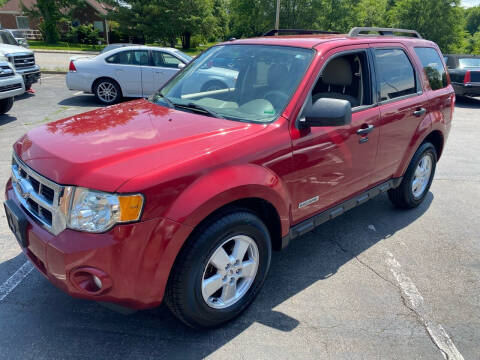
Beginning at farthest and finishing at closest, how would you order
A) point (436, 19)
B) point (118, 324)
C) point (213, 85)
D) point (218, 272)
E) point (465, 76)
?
point (436, 19) → point (465, 76) → point (213, 85) → point (118, 324) → point (218, 272)

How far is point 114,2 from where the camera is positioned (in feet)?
127

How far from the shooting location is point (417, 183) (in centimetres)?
484

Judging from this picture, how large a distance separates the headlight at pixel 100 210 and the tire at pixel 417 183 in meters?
3.40

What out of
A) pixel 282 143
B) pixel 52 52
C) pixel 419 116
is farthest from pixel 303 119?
pixel 52 52

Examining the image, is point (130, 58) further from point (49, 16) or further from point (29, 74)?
point (49, 16)

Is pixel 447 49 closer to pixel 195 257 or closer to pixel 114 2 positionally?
pixel 114 2

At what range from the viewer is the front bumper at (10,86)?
805cm

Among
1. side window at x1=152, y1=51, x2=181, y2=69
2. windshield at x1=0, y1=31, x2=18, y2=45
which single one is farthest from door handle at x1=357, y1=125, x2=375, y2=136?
windshield at x1=0, y1=31, x2=18, y2=45

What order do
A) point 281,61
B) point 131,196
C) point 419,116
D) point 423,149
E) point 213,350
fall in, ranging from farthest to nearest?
point 423,149, point 419,116, point 281,61, point 213,350, point 131,196

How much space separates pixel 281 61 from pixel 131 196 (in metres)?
1.84

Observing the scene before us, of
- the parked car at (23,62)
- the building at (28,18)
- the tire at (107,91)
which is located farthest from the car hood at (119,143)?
the building at (28,18)

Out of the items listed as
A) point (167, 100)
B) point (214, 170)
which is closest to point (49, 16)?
point (167, 100)

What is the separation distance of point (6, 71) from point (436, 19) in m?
34.8

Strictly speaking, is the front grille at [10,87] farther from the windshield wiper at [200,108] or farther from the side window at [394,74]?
the side window at [394,74]
